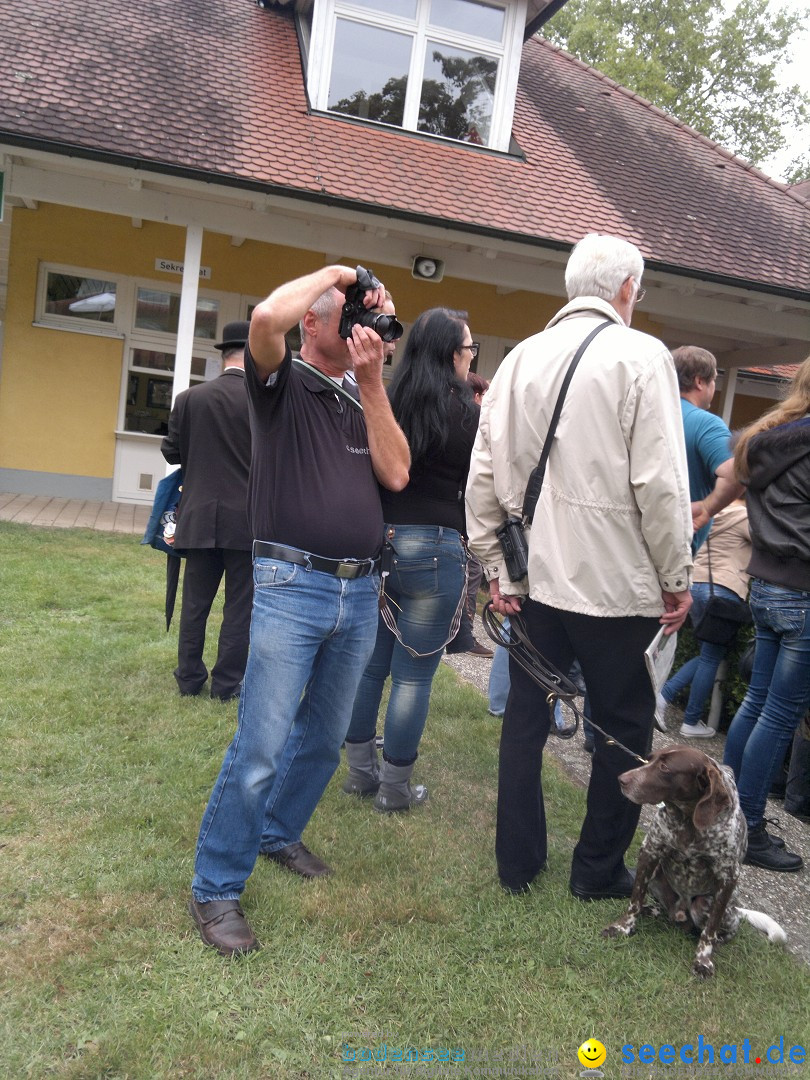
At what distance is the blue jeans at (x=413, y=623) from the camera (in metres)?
3.62

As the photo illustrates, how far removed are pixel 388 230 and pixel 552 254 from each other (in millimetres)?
1955

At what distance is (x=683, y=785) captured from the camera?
9.66ft

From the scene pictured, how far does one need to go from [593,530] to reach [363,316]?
1012mm

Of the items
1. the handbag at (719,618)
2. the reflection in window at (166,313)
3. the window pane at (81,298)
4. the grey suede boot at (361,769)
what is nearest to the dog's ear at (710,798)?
the grey suede boot at (361,769)

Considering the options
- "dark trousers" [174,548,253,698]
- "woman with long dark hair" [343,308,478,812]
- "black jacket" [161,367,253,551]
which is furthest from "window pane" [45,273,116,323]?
"woman with long dark hair" [343,308,478,812]

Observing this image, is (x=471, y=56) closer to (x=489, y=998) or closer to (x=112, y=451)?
(x=112, y=451)

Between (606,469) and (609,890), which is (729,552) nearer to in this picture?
(609,890)

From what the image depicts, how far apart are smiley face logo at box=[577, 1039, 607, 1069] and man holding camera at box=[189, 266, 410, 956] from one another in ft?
3.40

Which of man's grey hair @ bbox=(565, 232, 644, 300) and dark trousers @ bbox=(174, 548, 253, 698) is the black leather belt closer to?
man's grey hair @ bbox=(565, 232, 644, 300)

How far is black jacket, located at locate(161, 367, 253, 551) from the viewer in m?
4.91

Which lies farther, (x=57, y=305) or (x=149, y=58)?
(x=57, y=305)

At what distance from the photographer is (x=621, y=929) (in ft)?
10.1

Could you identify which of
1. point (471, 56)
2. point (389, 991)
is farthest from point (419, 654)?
point (471, 56)

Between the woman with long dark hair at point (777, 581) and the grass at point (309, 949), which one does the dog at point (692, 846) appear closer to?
the grass at point (309, 949)
